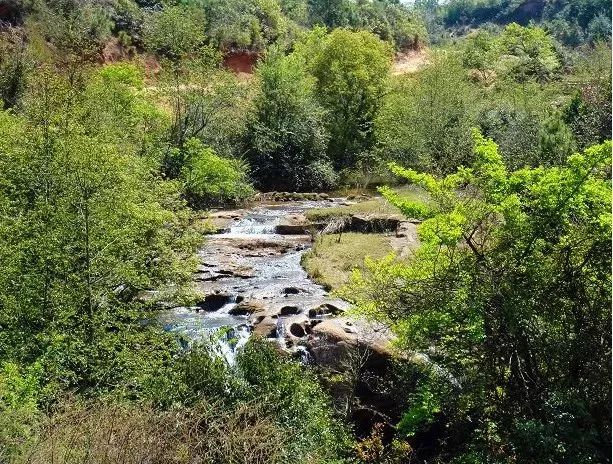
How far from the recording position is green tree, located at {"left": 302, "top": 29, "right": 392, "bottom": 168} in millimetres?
39562

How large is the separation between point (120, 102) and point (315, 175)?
12.7 meters

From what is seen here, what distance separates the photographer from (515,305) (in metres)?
9.63

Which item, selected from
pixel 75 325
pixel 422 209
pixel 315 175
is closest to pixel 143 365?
pixel 75 325

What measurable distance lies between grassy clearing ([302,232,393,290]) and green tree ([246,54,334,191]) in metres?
12.7

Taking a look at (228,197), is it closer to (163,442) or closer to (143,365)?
(143,365)

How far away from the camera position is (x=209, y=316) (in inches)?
700

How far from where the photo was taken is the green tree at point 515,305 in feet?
29.8

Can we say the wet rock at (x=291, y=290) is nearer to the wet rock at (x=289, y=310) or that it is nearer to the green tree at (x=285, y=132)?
the wet rock at (x=289, y=310)

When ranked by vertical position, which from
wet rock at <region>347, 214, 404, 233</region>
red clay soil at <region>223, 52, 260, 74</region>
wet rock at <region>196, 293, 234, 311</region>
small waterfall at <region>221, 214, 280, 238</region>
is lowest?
small waterfall at <region>221, 214, 280, 238</region>

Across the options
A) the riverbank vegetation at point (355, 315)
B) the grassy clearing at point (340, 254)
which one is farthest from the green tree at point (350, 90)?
the riverbank vegetation at point (355, 315)

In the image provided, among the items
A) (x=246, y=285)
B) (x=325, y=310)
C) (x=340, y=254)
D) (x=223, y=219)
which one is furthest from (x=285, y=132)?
(x=325, y=310)

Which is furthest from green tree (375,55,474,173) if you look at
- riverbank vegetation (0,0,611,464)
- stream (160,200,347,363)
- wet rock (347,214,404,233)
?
riverbank vegetation (0,0,611,464)

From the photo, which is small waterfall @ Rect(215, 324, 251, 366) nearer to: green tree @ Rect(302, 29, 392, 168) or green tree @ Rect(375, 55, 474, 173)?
green tree @ Rect(375, 55, 474, 173)

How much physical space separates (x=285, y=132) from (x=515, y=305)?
29.2 metres
